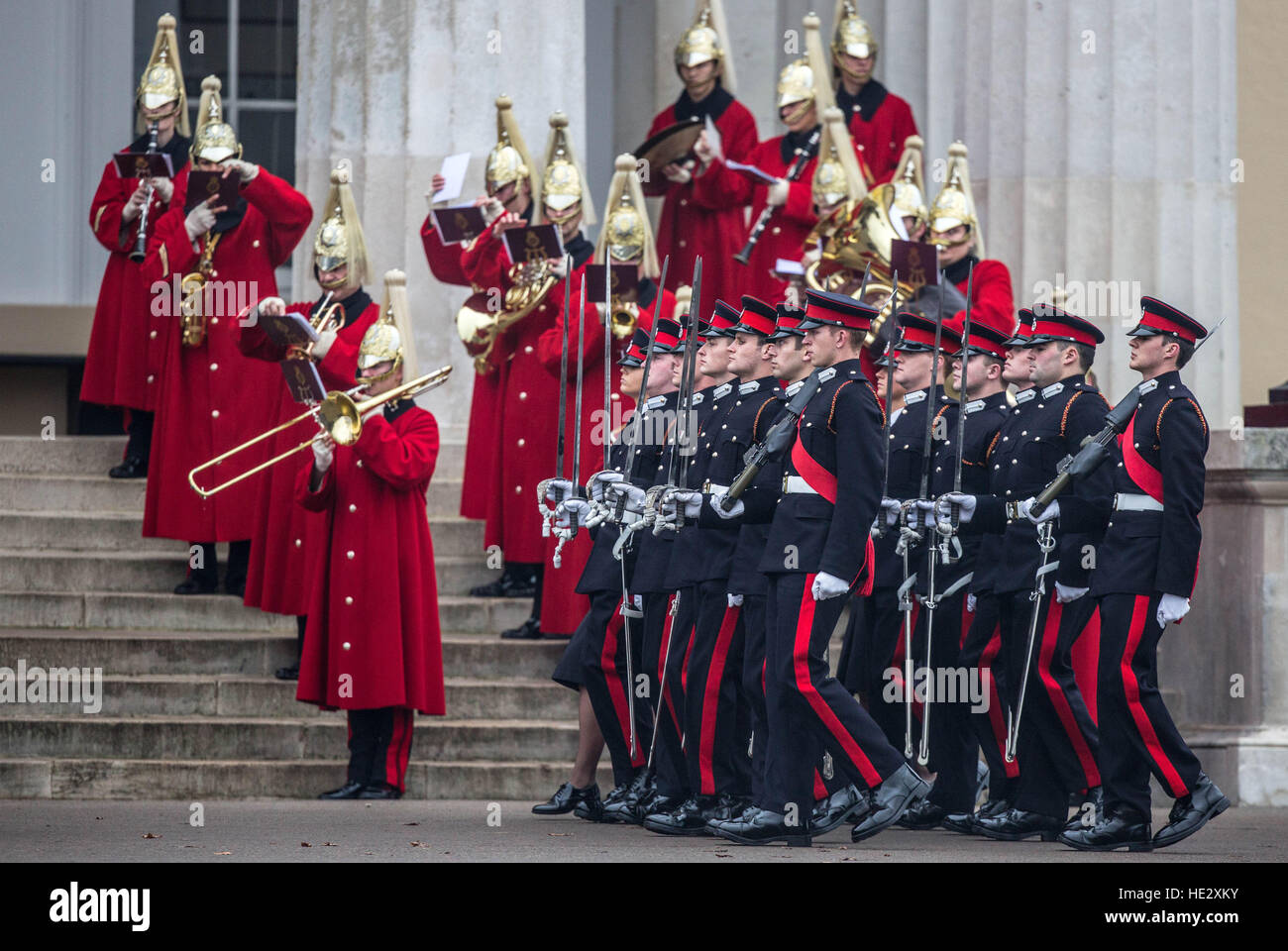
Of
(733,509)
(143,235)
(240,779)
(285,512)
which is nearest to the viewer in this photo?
(733,509)

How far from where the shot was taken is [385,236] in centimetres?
1330

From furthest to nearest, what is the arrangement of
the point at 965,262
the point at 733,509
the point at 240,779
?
the point at 965,262
the point at 240,779
the point at 733,509

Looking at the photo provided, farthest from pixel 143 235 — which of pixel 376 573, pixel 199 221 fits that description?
pixel 376 573

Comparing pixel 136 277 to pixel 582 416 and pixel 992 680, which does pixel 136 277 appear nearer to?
pixel 582 416

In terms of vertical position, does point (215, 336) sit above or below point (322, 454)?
above

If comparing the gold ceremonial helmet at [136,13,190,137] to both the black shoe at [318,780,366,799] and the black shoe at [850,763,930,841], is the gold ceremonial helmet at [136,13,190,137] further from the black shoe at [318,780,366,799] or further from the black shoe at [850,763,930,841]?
the black shoe at [850,763,930,841]

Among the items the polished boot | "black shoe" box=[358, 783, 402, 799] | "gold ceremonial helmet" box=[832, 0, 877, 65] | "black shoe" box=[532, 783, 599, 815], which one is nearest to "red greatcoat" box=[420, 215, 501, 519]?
"black shoe" box=[358, 783, 402, 799]

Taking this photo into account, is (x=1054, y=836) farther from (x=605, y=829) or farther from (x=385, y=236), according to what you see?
(x=385, y=236)

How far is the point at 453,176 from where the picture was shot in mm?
12180

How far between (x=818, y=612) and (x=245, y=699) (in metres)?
3.08

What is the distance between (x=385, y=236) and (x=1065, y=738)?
5.26m

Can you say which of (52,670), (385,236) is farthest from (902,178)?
(52,670)

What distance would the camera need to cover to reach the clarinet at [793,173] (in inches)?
497

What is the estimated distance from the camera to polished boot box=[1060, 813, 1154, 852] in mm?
8883
